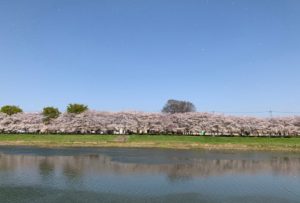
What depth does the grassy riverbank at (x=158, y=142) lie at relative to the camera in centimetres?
5619

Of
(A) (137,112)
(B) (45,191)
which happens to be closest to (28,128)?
(A) (137,112)

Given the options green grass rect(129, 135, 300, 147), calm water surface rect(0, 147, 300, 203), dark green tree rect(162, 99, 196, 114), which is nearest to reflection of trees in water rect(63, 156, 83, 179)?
calm water surface rect(0, 147, 300, 203)

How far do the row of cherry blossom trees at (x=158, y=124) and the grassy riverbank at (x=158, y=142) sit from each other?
12.2 meters

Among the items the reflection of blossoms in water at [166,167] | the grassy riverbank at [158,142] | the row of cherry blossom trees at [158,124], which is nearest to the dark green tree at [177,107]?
the row of cherry blossom trees at [158,124]

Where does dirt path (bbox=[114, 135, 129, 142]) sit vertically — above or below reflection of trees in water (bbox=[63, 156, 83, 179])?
above

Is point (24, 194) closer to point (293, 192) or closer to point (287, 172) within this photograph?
point (293, 192)

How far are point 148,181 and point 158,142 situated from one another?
33123 millimetres

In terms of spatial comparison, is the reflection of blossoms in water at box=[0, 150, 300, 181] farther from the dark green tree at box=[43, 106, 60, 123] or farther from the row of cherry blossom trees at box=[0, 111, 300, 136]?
the dark green tree at box=[43, 106, 60, 123]

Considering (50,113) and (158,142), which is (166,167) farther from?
(50,113)

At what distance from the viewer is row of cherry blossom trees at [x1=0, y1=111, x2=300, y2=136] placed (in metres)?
75.0

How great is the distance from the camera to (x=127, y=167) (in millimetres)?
32219

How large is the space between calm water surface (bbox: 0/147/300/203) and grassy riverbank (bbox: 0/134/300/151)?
61.6 feet

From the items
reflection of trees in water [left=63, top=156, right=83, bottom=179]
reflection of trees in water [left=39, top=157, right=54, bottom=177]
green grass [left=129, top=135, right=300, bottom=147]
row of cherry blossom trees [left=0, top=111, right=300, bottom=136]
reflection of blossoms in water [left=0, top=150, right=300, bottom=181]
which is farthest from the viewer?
row of cherry blossom trees [left=0, top=111, right=300, bottom=136]

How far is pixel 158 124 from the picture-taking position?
76500mm
